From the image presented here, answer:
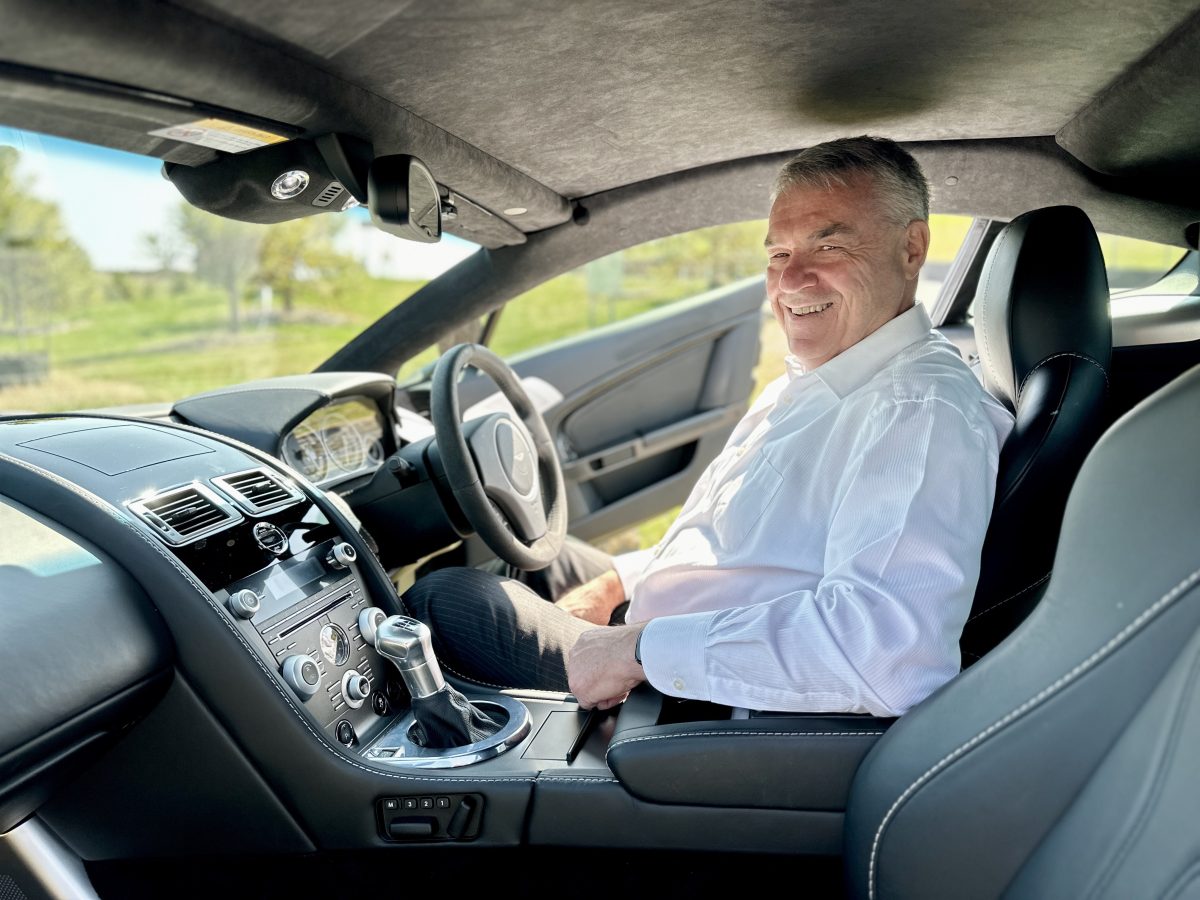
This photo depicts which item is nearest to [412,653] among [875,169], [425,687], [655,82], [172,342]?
[425,687]

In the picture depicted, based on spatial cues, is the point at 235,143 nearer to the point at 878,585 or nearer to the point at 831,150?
the point at 831,150

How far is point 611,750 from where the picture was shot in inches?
59.0

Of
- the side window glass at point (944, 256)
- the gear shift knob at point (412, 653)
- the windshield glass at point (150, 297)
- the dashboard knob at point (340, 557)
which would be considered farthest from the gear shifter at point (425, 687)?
the windshield glass at point (150, 297)

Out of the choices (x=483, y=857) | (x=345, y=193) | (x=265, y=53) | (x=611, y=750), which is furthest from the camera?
(x=345, y=193)

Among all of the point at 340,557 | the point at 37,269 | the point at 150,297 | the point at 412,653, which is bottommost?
the point at 412,653

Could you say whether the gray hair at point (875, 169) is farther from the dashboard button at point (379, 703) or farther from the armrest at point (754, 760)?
the dashboard button at point (379, 703)

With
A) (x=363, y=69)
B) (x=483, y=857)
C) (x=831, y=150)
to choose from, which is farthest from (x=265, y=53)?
(x=483, y=857)

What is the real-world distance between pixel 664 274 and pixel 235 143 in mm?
4820

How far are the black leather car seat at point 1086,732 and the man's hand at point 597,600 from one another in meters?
1.06

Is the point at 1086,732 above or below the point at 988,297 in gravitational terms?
below

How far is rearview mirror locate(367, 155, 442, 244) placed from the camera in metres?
1.77

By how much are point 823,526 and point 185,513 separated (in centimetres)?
98

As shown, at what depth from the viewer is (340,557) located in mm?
1880

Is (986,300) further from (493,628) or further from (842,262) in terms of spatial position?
(493,628)
